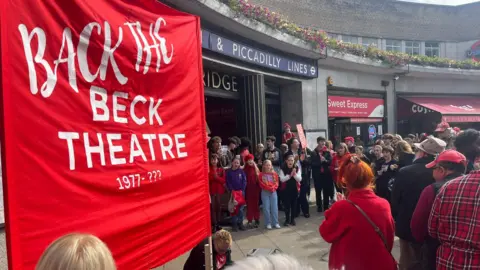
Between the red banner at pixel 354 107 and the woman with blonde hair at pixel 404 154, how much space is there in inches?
333

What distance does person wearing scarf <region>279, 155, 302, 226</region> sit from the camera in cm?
766

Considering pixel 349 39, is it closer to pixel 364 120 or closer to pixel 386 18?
pixel 386 18

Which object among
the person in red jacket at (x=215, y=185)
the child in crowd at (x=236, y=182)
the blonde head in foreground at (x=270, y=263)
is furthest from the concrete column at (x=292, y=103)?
the blonde head in foreground at (x=270, y=263)

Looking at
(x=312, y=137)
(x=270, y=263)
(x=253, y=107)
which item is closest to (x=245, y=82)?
(x=253, y=107)

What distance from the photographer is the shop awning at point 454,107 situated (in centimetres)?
1836

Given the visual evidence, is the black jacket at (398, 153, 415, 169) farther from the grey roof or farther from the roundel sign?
the roundel sign

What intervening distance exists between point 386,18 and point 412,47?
267 cm

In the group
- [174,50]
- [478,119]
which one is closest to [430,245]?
[174,50]

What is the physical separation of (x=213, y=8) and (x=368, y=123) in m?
11.4

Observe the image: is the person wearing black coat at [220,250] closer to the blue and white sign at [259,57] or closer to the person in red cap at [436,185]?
the person in red cap at [436,185]

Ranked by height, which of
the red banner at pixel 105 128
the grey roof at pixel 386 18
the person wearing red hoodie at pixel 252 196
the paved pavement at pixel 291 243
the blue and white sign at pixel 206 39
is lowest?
the paved pavement at pixel 291 243

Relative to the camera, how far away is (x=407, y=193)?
12.0 ft

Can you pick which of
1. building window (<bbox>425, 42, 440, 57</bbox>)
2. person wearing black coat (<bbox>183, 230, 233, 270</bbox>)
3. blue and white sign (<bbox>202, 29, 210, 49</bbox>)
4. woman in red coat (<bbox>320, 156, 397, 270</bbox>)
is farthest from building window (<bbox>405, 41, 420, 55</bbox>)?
woman in red coat (<bbox>320, 156, 397, 270</bbox>)

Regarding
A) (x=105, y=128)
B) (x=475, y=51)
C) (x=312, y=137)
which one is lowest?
(x=312, y=137)
